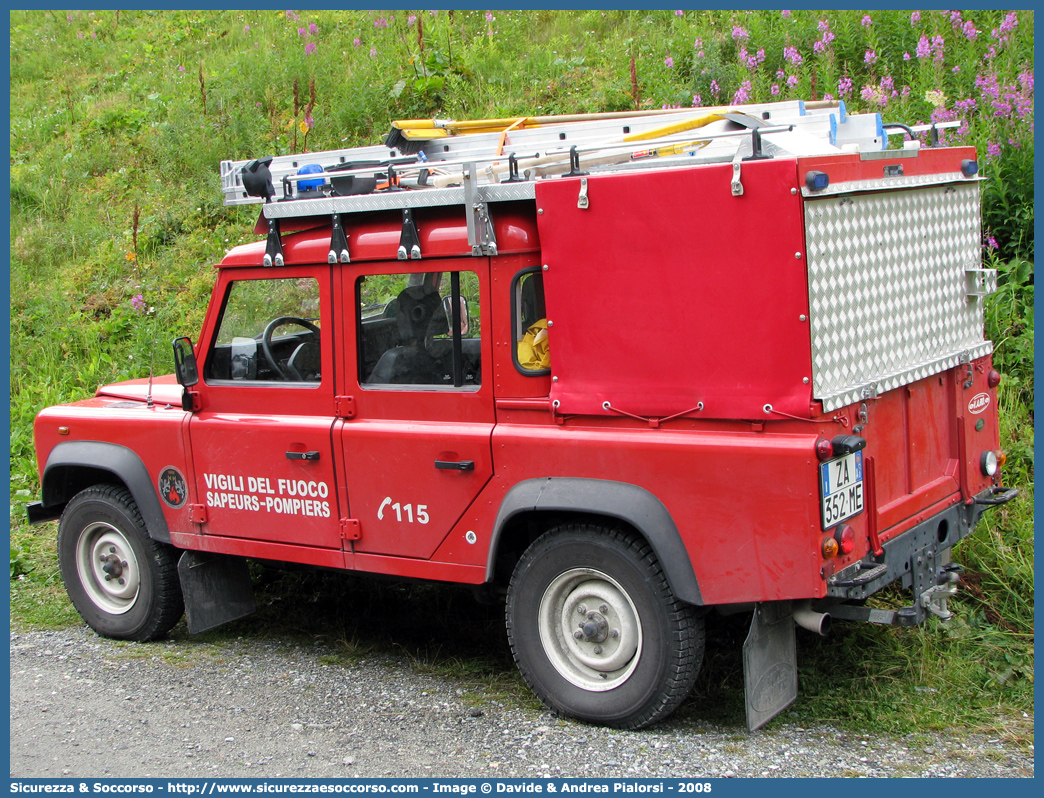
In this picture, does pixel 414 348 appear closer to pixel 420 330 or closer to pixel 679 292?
pixel 420 330

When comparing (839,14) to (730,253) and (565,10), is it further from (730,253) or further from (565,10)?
(730,253)

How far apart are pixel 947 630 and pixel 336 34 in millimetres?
11625

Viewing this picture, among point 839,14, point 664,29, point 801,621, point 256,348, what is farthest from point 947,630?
point 664,29

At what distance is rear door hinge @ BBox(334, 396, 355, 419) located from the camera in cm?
512

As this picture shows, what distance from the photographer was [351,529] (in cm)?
512

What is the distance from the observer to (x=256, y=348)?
5527mm

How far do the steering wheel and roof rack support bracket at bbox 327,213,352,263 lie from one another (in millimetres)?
425

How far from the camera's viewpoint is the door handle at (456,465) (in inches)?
185

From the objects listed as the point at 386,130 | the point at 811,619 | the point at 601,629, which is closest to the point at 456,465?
the point at 601,629

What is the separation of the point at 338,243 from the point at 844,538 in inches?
107

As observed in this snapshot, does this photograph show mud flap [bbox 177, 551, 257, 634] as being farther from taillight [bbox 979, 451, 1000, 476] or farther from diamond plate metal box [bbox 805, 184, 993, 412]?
taillight [bbox 979, 451, 1000, 476]

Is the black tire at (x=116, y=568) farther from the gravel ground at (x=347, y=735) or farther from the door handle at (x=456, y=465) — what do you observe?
the door handle at (x=456, y=465)

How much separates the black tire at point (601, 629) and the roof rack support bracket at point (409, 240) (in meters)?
1.43

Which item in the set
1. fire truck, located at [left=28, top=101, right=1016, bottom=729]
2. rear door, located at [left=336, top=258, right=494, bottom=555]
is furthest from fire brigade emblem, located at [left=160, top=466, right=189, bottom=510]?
rear door, located at [left=336, top=258, right=494, bottom=555]
